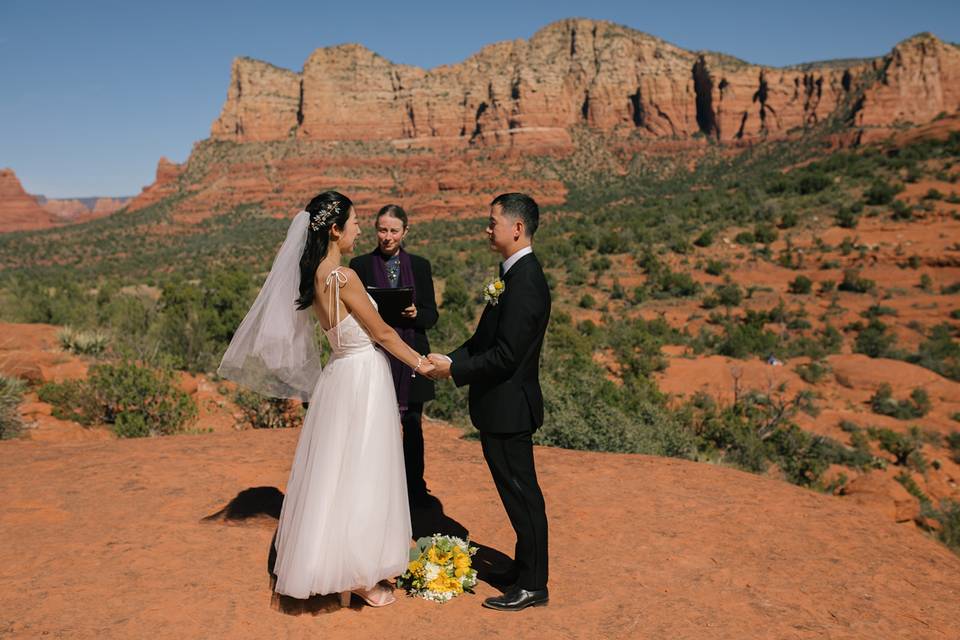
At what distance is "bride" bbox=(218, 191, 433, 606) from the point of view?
11.5ft

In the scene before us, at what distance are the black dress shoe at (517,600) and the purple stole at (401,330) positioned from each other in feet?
5.53

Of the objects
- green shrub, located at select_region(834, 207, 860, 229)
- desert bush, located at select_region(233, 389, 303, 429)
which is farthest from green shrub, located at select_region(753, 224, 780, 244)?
desert bush, located at select_region(233, 389, 303, 429)

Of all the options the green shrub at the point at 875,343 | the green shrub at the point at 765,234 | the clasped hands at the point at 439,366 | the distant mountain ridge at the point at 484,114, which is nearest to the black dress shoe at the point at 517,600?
the clasped hands at the point at 439,366

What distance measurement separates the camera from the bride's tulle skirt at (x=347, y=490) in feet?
11.5

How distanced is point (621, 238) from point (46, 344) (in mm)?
24835

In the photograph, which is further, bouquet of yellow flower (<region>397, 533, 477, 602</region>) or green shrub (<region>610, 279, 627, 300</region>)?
green shrub (<region>610, 279, 627, 300</region>)

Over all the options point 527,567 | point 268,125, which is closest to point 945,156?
point 527,567

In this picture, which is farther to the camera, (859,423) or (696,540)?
(859,423)

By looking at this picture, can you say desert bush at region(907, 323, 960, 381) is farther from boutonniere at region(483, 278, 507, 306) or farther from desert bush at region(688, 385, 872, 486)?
boutonniere at region(483, 278, 507, 306)

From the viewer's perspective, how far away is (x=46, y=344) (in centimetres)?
1264

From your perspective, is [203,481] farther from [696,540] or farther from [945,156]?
[945,156]

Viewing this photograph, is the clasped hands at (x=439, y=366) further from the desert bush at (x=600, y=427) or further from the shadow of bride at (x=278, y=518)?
the desert bush at (x=600, y=427)

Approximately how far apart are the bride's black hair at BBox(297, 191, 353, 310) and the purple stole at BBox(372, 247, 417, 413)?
1.22m

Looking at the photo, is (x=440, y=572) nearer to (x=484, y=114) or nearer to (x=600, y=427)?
(x=600, y=427)
